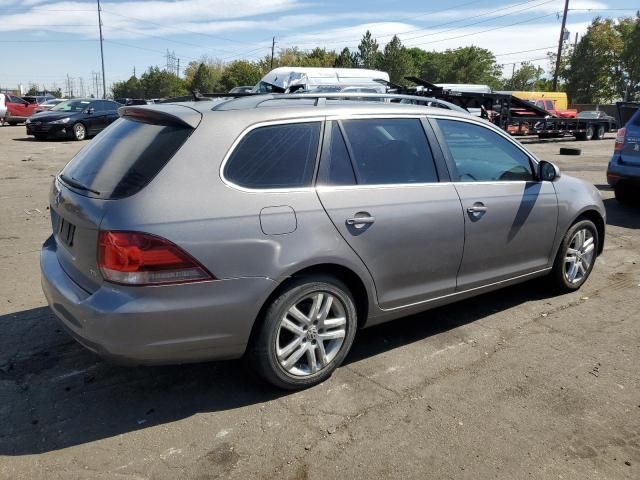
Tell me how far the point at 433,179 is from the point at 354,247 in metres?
0.89

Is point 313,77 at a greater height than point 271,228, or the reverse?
point 313,77

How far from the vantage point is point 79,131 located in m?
20.0

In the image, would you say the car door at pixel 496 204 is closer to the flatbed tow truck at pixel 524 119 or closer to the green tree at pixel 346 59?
the flatbed tow truck at pixel 524 119

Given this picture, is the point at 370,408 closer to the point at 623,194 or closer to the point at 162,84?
the point at 623,194

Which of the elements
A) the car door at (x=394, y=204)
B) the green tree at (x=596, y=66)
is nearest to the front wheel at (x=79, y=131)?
the car door at (x=394, y=204)

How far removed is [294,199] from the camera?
3.19 metres

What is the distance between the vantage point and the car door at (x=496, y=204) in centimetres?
406

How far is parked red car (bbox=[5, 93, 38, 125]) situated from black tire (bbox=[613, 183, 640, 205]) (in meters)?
28.4

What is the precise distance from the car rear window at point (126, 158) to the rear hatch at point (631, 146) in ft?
26.4

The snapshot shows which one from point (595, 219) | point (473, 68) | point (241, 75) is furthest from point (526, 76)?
point (595, 219)

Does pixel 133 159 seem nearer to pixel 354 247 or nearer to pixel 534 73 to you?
pixel 354 247

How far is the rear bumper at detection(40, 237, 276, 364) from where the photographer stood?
2805mm

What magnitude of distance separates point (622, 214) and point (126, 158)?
834cm

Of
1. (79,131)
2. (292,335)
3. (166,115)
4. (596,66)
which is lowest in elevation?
(79,131)
